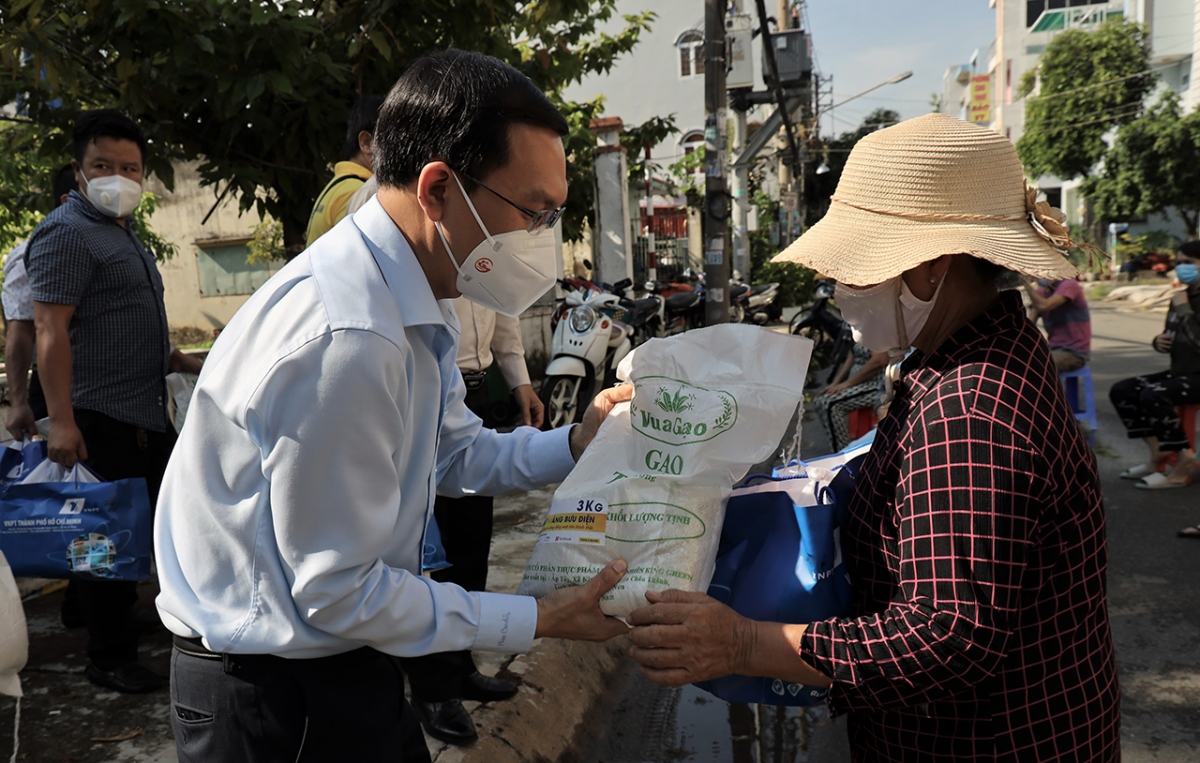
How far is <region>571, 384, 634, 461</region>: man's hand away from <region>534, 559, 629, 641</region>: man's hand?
0.37 metres

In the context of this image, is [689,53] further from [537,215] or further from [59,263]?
[537,215]

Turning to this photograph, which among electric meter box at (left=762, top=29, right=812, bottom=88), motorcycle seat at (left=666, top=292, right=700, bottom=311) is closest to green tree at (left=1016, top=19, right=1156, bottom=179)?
electric meter box at (left=762, top=29, right=812, bottom=88)

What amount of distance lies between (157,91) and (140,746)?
Result: 2647mm

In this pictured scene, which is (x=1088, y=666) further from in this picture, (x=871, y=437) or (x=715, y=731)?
(x=715, y=731)

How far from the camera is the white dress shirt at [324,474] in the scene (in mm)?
1096

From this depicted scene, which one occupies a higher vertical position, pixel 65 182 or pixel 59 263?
pixel 65 182

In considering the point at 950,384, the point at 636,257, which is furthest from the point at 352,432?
the point at 636,257

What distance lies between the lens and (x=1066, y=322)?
6.02m

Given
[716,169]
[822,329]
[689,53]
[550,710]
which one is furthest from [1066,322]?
[689,53]

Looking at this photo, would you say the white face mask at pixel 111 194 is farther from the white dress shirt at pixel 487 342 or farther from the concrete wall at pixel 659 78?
the concrete wall at pixel 659 78

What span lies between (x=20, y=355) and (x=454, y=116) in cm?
278

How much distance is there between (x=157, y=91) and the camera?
371cm

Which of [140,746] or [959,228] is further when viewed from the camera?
[140,746]

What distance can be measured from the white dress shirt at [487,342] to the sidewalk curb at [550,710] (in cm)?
105
